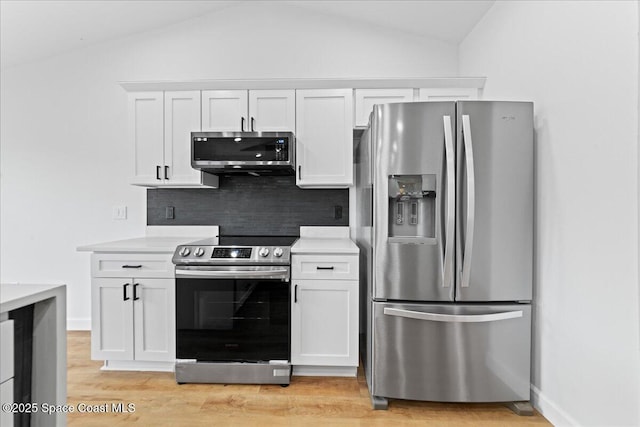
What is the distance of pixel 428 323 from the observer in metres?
2.09

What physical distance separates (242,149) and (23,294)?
170 centimetres

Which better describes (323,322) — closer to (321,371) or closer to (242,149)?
(321,371)

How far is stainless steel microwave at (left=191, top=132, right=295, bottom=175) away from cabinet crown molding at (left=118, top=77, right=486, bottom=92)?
18.9 inches

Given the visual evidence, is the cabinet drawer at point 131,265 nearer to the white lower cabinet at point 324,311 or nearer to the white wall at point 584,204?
the white lower cabinet at point 324,311

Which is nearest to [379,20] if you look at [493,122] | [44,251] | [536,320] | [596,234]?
[493,122]

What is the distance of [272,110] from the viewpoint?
293cm

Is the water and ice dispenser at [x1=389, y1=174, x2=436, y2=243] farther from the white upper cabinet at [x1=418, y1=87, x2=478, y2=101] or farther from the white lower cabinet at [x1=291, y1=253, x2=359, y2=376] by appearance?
the white upper cabinet at [x1=418, y1=87, x2=478, y2=101]

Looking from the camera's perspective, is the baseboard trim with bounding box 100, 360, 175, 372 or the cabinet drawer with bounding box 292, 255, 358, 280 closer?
the cabinet drawer with bounding box 292, 255, 358, 280

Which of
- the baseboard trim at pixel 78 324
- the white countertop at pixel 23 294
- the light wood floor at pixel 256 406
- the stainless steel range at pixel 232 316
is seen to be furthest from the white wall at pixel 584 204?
the baseboard trim at pixel 78 324

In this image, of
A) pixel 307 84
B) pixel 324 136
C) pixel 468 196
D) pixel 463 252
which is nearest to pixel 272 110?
pixel 307 84

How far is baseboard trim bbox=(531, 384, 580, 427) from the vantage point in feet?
6.16

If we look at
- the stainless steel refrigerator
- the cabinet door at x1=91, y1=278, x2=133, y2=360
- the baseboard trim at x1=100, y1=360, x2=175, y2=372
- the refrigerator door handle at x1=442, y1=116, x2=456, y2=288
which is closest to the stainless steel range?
the baseboard trim at x1=100, y1=360, x2=175, y2=372

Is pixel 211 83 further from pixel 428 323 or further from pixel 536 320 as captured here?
pixel 536 320

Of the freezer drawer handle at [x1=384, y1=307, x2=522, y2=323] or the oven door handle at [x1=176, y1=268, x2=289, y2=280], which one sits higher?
the oven door handle at [x1=176, y1=268, x2=289, y2=280]
